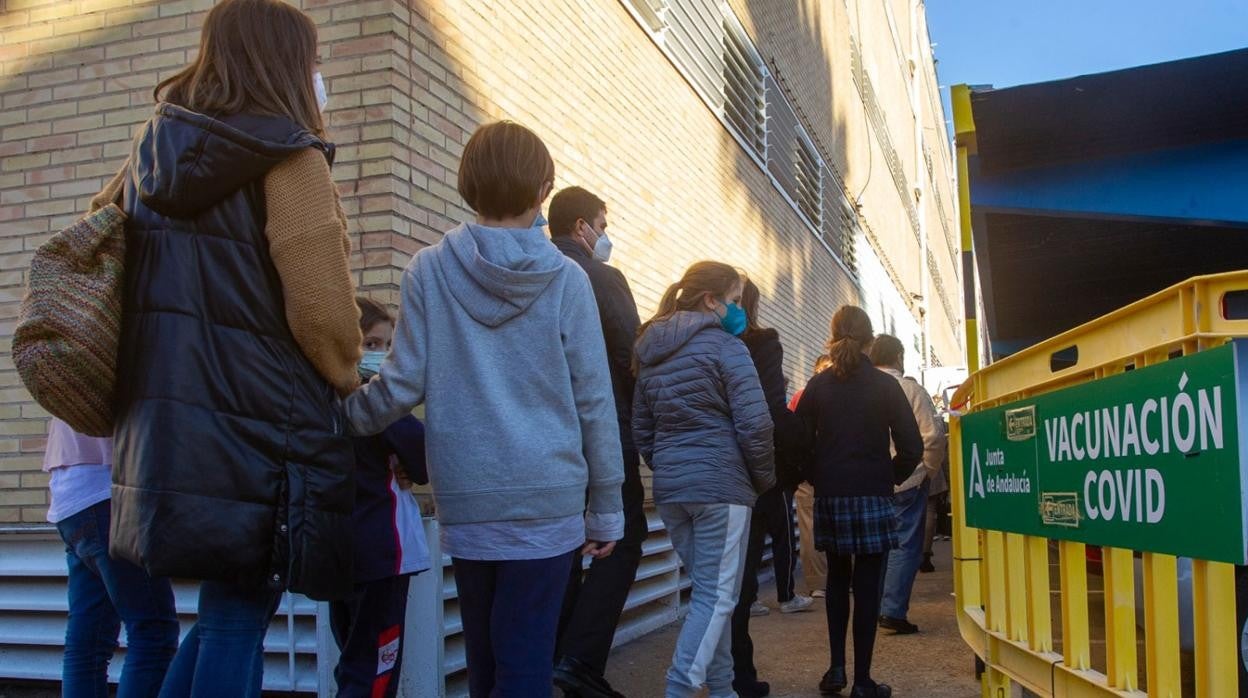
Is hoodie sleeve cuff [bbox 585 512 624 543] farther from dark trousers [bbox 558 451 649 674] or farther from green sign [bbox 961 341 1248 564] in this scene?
dark trousers [bbox 558 451 649 674]

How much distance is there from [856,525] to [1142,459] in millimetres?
2468

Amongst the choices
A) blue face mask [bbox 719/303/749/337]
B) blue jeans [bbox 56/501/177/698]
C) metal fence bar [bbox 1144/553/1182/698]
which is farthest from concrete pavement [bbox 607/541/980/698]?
metal fence bar [bbox 1144/553/1182/698]

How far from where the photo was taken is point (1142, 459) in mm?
2447

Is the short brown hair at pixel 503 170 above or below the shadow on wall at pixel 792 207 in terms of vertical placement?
below

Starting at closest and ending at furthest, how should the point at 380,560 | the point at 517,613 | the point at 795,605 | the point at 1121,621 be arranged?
the point at 517,613, the point at 1121,621, the point at 380,560, the point at 795,605

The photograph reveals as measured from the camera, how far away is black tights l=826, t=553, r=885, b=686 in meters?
4.78

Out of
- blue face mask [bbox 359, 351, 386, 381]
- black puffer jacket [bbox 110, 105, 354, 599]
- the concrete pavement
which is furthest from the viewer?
the concrete pavement

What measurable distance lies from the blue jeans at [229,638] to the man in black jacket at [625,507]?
1.95 m

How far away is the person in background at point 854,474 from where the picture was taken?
4.84 m

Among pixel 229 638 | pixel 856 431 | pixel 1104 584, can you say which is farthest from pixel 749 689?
pixel 229 638

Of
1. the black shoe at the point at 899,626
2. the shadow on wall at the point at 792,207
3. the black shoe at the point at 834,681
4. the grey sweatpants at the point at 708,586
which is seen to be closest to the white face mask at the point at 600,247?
the grey sweatpants at the point at 708,586

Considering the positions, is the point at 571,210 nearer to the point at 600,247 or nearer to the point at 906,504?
the point at 600,247

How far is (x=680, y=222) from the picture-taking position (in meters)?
8.61

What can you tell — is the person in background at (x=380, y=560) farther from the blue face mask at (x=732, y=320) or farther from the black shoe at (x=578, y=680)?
the blue face mask at (x=732, y=320)
